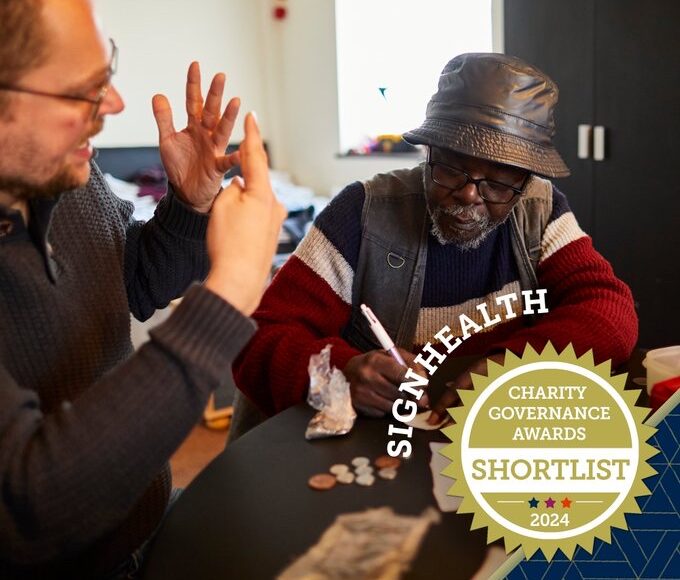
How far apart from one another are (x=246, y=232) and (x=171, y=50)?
4.41 meters

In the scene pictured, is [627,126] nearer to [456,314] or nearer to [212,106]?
[456,314]

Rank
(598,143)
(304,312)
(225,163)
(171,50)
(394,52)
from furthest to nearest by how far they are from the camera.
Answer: (171,50) < (394,52) < (598,143) < (304,312) < (225,163)

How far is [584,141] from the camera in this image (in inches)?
104

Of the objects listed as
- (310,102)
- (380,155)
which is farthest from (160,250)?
(310,102)

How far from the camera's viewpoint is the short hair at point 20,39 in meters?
0.71

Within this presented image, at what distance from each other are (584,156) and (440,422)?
186cm

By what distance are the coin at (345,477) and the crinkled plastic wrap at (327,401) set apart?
112 millimetres

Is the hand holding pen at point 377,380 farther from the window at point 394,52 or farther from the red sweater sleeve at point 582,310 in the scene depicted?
the window at point 394,52

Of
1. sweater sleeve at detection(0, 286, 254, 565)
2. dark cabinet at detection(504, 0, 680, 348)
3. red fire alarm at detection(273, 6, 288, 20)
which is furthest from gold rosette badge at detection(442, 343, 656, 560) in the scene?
red fire alarm at detection(273, 6, 288, 20)

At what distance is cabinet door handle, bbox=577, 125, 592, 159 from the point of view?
8.62ft

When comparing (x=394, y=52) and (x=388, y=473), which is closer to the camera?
(x=388, y=473)

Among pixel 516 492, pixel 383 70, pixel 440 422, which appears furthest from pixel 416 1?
pixel 516 492

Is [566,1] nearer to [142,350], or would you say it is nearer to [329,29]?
[329,29]

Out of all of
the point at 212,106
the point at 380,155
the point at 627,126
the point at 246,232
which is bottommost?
the point at 380,155
